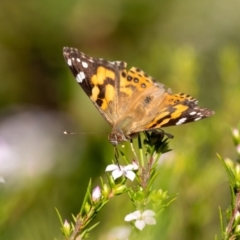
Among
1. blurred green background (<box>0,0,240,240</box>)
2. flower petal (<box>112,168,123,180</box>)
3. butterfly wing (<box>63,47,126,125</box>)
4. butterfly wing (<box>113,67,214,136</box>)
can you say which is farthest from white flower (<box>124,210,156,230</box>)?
butterfly wing (<box>63,47,126,125</box>)

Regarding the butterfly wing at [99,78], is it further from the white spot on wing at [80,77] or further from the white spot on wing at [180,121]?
the white spot on wing at [180,121]

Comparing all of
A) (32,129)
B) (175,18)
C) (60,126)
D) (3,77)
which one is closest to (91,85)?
(32,129)

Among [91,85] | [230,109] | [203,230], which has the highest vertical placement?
[91,85]

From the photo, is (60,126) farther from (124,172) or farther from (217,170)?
(124,172)

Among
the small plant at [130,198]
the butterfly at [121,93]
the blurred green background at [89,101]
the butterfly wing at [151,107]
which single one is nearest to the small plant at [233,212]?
the small plant at [130,198]

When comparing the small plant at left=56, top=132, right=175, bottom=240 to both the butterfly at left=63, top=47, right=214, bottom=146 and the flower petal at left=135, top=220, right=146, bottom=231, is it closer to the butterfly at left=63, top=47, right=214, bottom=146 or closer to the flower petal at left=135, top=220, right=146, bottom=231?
the flower petal at left=135, top=220, right=146, bottom=231

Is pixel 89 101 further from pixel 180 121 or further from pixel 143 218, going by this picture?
pixel 143 218

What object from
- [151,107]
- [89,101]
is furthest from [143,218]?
[89,101]
